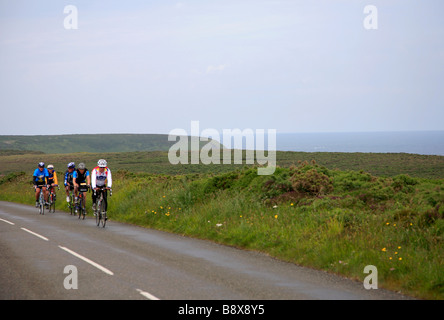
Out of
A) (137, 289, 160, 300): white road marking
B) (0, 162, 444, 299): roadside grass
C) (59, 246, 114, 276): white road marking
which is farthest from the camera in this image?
(59, 246, 114, 276): white road marking

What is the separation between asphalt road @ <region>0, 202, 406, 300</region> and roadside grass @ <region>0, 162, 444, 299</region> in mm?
575

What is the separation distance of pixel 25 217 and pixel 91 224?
4568mm

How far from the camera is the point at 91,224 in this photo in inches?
790

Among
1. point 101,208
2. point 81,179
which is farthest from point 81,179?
point 101,208

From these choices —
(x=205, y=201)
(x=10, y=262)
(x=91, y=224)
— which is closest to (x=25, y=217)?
(x=91, y=224)

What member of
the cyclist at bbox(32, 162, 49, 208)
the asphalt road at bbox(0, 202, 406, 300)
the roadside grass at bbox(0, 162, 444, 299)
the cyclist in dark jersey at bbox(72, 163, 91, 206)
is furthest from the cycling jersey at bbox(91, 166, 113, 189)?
the cyclist at bbox(32, 162, 49, 208)

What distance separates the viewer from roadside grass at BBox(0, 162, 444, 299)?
10086 mm

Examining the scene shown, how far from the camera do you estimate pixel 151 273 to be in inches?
402

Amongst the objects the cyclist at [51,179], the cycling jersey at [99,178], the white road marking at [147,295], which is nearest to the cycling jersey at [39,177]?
the cyclist at [51,179]

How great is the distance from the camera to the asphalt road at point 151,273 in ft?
28.3

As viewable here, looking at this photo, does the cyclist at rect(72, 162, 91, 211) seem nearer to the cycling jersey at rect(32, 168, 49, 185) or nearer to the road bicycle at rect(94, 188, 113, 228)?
the road bicycle at rect(94, 188, 113, 228)

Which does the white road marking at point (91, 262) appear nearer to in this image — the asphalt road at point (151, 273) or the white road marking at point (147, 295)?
the asphalt road at point (151, 273)
